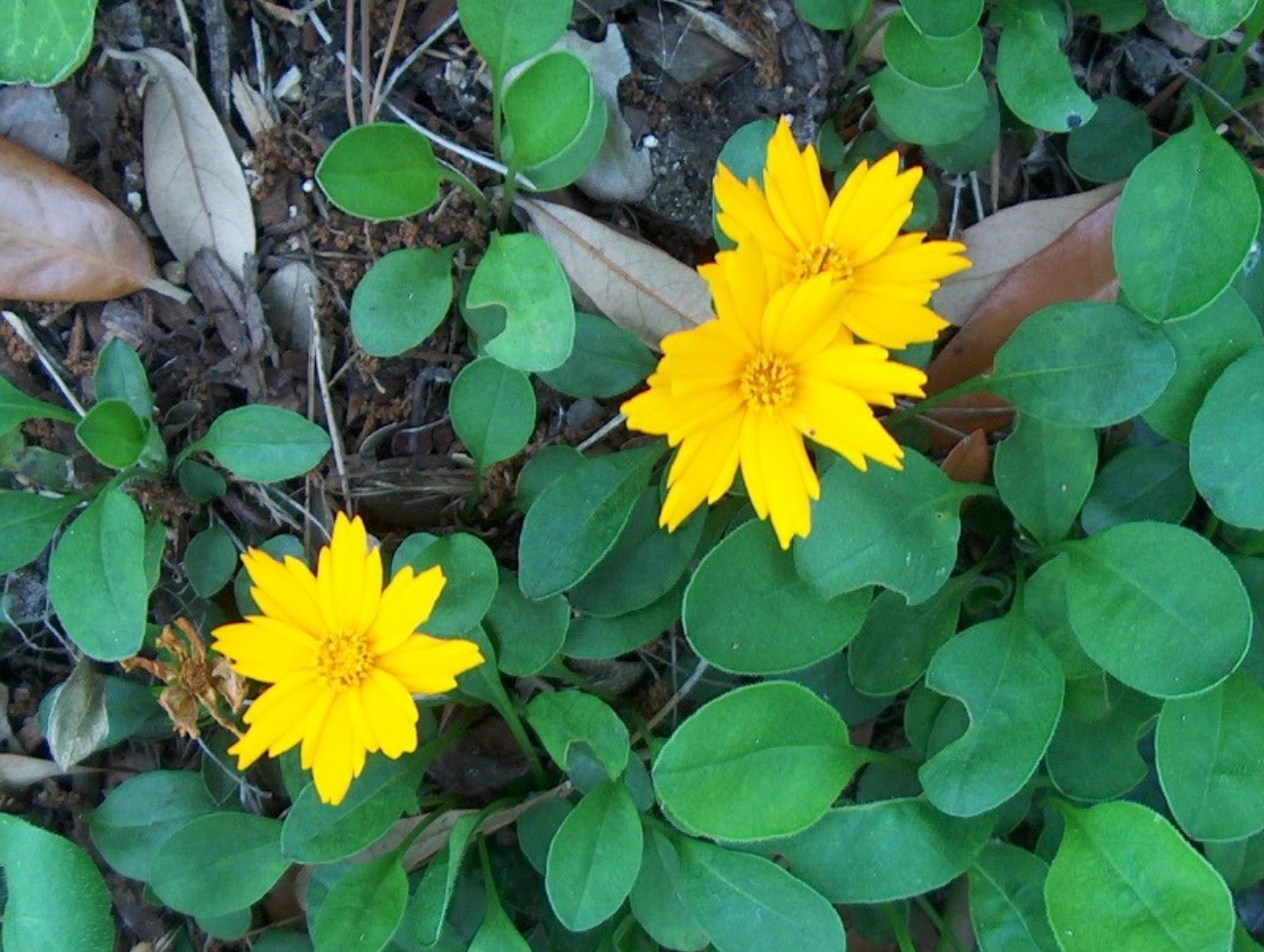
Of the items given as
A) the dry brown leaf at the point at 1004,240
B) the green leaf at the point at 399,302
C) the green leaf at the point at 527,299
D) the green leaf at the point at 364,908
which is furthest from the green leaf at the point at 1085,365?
the green leaf at the point at 364,908

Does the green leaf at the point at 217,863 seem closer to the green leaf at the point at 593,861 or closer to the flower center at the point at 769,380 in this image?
the green leaf at the point at 593,861

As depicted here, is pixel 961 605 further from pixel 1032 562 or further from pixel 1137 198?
pixel 1137 198

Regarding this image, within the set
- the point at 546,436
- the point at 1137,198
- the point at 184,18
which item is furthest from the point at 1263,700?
the point at 184,18

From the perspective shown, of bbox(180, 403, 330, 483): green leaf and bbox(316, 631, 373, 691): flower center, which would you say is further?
bbox(180, 403, 330, 483): green leaf

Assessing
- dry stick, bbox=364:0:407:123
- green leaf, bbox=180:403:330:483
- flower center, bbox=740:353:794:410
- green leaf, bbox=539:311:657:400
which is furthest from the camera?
dry stick, bbox=364:0:407:123

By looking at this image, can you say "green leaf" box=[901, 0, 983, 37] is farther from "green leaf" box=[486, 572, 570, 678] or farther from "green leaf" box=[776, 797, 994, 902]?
"green leaf" box=[776, 797, 994, 902]

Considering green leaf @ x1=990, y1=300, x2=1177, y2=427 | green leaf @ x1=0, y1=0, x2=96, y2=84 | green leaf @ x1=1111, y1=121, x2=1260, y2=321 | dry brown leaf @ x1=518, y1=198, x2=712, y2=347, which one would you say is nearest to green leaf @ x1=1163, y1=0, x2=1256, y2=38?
green leaf @ x1=1111, y1=121, x2=1260, y2=321
